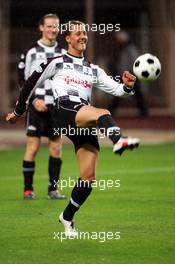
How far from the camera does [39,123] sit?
1377 cm

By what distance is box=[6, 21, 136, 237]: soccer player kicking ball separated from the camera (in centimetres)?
1062

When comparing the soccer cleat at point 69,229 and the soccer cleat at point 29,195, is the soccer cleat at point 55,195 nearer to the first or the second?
the soccer cleat at point 29,195

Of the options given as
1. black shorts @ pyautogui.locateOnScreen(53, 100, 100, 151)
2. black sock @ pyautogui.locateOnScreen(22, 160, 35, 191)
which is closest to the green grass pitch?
black sock @ pyautogui.locateOnScreen(22, 160, 35, 191)

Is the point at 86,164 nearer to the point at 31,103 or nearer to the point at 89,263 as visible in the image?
the point at 89,263

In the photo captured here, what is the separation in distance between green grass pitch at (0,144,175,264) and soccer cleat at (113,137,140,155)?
957mm

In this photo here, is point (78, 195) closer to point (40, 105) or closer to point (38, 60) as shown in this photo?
point (40, 105)

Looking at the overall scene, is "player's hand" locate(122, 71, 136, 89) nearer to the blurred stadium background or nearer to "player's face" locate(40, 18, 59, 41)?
the blurred stadium background

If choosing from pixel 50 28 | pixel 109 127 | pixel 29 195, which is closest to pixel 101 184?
pixel 29 195

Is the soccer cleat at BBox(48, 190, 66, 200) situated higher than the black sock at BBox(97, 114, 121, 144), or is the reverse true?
the black sock at BBox(97, 114, 121, 144)

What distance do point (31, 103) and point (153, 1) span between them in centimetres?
1871

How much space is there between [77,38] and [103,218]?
2222 millimetres

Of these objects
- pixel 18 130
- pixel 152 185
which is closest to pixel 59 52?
pixel 152 185

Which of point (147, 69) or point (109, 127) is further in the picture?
point (147, 69)

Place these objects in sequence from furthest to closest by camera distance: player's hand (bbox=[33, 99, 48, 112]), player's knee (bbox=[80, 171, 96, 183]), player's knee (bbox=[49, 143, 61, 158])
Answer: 1. player's knee (bbox=[49, 143, 61, 158])
2. player's hand (bbox=[33, 99, 48, 112])
3. player's knee (bbox=[80, 171, 96, 183])
